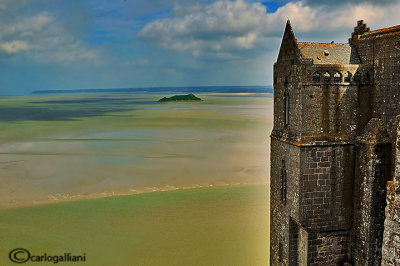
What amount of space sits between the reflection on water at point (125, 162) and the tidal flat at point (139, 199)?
0.08 metres

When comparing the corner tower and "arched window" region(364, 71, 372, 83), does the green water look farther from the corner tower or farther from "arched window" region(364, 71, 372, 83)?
"arched window" region(364, 71, 372, 83)

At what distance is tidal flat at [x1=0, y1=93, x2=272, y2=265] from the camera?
53.3 feet

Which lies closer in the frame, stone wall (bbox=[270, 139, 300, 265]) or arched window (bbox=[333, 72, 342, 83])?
arched window (bbox=[333, 72, 342, 83])

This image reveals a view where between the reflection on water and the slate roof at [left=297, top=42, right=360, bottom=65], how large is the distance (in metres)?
15.7

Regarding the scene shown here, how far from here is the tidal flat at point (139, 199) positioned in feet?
53.3

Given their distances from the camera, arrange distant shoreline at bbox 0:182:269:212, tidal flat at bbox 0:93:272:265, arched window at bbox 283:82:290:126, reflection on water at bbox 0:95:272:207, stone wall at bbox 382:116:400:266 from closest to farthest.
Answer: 1. stone wall at bbox 382:116:400:266
2. arched window at bbox 283:82:290:126
3. tidal flat at bbox 0:93:272:265
4. distant shoreline at bbox 0:182:269:212
5. reflection on water at bbox 0:95:272:207

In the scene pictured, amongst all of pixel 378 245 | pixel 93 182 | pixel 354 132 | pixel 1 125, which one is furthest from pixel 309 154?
pixel 1 125

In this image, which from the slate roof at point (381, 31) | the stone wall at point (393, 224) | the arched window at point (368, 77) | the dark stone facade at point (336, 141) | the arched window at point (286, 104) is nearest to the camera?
the stone wall at point (393, 224)

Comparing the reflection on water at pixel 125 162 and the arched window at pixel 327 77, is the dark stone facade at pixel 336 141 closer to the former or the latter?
the arched window at pixel 327 77

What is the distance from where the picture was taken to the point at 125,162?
102ft

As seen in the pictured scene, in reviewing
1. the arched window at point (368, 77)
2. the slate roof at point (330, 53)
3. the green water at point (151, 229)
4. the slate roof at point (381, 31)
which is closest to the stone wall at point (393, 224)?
the arched window at point (368, 77)

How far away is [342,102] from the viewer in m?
10.2

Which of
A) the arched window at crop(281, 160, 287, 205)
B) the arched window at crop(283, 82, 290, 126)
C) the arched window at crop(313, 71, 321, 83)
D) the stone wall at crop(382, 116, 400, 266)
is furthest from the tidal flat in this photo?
the arched window at crop(313, 71, 321, 83)

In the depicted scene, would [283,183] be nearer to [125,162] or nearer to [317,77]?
[317,77]
